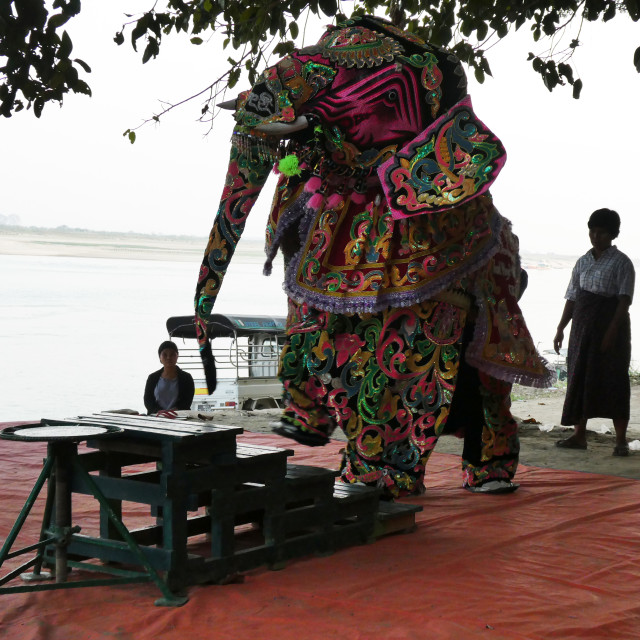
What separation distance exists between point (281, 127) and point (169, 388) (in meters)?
3.72

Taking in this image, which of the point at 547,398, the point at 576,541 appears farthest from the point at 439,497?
the point at 547,398

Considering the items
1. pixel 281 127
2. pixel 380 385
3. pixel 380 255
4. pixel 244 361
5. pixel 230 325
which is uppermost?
pixel 281 127

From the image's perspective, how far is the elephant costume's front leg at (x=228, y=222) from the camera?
2957 millimetres

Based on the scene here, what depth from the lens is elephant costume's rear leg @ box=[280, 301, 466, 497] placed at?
3061mm

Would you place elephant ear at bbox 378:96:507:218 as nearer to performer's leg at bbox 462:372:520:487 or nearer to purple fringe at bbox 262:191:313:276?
purple fringe at bbox 262:191:313:276

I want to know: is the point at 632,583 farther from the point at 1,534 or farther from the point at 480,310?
the point at 1,534

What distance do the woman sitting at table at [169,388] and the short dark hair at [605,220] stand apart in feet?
9.48

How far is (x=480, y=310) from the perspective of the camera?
10.8ft

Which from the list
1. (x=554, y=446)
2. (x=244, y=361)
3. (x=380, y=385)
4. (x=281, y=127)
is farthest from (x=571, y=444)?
(x=244, y=361)

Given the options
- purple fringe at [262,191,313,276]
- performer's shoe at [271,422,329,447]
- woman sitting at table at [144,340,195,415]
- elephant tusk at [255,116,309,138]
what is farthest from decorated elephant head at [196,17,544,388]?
woman sitting at table at [144,340,195,415]

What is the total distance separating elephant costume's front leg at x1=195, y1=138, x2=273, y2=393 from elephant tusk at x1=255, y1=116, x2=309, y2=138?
0.07 metres

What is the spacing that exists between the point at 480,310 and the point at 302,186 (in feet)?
2.46

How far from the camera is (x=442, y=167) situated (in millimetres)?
3020

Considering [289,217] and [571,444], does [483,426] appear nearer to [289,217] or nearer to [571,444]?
[289,217]
